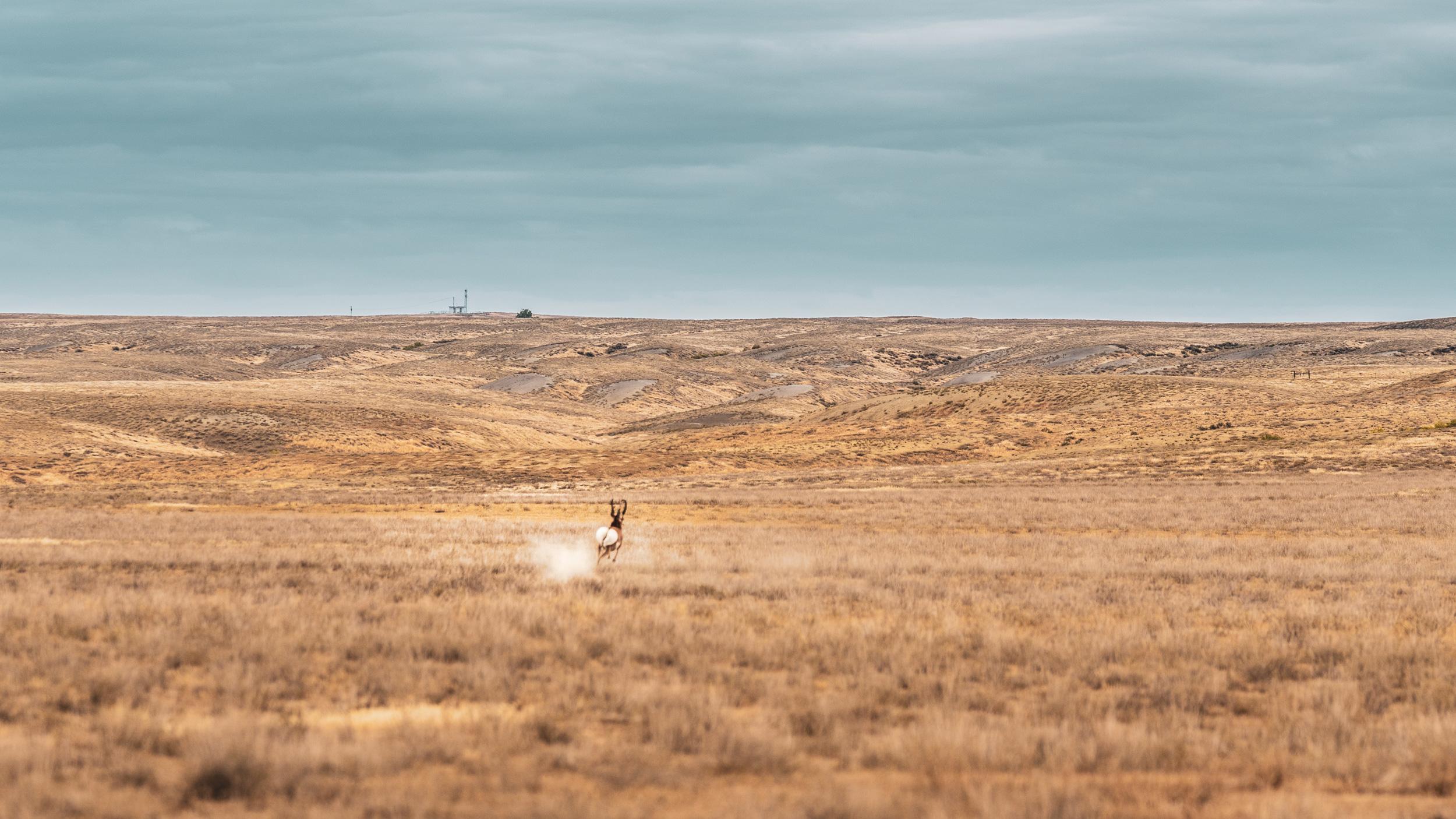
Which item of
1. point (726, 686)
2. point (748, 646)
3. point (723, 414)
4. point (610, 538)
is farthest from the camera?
point (723, 414)

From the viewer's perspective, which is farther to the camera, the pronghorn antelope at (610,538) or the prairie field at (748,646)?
the pronghorn antelope at (610,538)

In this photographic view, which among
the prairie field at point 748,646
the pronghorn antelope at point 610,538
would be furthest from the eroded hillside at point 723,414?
the pronghorn antelope at point 610,538

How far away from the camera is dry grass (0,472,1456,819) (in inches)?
270

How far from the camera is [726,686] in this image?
9.41 m

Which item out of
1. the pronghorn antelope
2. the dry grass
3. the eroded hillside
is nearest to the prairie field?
the dry grass

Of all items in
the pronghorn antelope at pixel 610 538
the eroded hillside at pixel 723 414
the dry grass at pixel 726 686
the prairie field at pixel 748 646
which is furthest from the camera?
the eroded hillside at pixel 723 414

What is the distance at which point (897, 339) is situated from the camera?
581ft

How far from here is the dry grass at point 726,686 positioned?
687 centimetres

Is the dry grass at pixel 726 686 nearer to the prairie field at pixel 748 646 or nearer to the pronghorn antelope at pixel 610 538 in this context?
the prairie field at pixel 748 646

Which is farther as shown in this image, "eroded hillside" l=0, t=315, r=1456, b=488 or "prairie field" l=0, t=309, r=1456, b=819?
"eroded hillside" l=0, t=315, r=1456, b=488

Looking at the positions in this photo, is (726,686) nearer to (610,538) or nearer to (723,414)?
(610,538)

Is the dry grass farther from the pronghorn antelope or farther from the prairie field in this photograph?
the pronghorn antelope

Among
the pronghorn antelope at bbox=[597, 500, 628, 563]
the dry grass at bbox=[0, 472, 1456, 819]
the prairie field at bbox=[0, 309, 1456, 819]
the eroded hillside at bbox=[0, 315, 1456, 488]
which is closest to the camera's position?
the dry grass at bbox=[0, 472, 1456, 819]

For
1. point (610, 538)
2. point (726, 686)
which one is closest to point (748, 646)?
point (726, 686)
